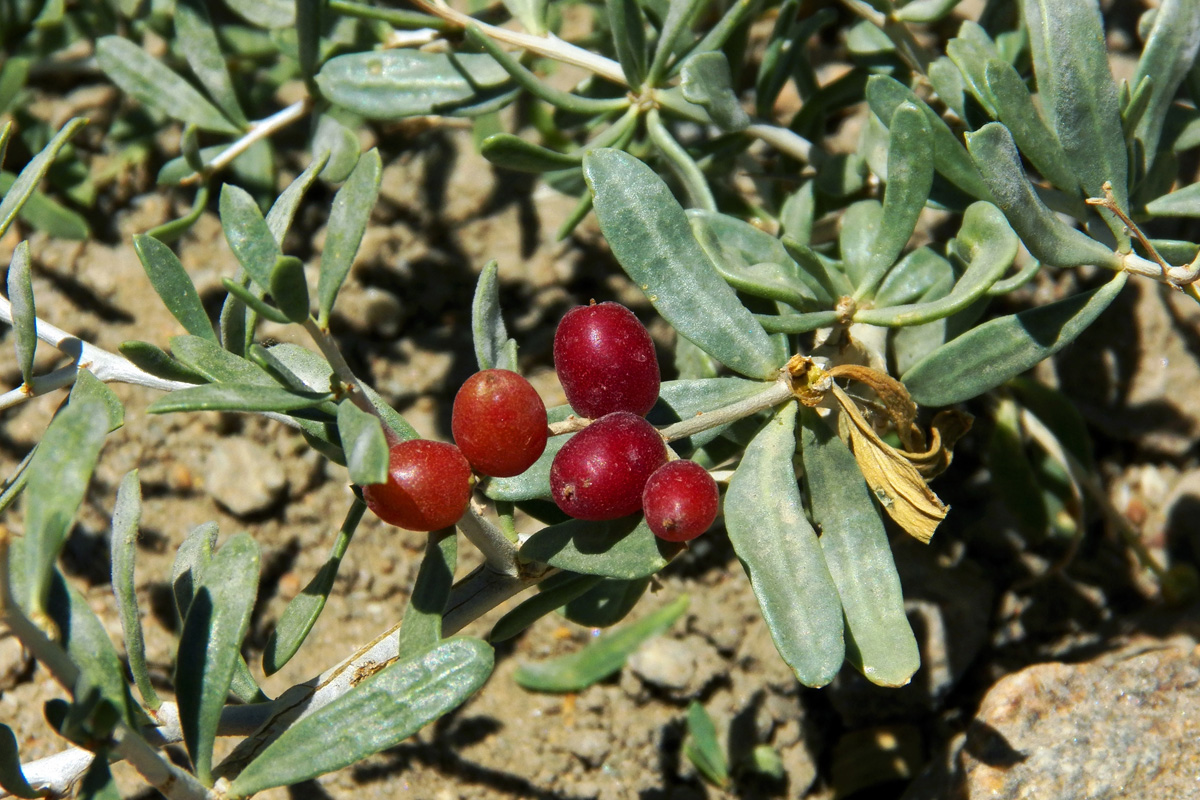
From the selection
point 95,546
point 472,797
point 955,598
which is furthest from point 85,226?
point 955,598

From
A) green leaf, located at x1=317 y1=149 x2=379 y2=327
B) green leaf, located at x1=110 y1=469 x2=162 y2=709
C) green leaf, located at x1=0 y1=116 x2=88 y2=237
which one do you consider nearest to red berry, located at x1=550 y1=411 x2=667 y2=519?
green leaf, located at x1=317 y1=149 x2=379 y2=327

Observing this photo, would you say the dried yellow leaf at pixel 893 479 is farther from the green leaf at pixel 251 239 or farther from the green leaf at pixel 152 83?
the green leaf at pixel 152 83

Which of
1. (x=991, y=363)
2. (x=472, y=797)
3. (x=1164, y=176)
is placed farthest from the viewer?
(x=472, y=797)

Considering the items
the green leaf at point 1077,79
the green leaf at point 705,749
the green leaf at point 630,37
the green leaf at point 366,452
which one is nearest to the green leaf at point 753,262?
the green leaf at point 630,37

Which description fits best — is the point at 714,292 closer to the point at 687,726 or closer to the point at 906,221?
the point at 906,221

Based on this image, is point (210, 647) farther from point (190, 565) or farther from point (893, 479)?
point (893, 479)

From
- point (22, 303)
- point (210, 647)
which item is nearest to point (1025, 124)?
point (210, 647)
